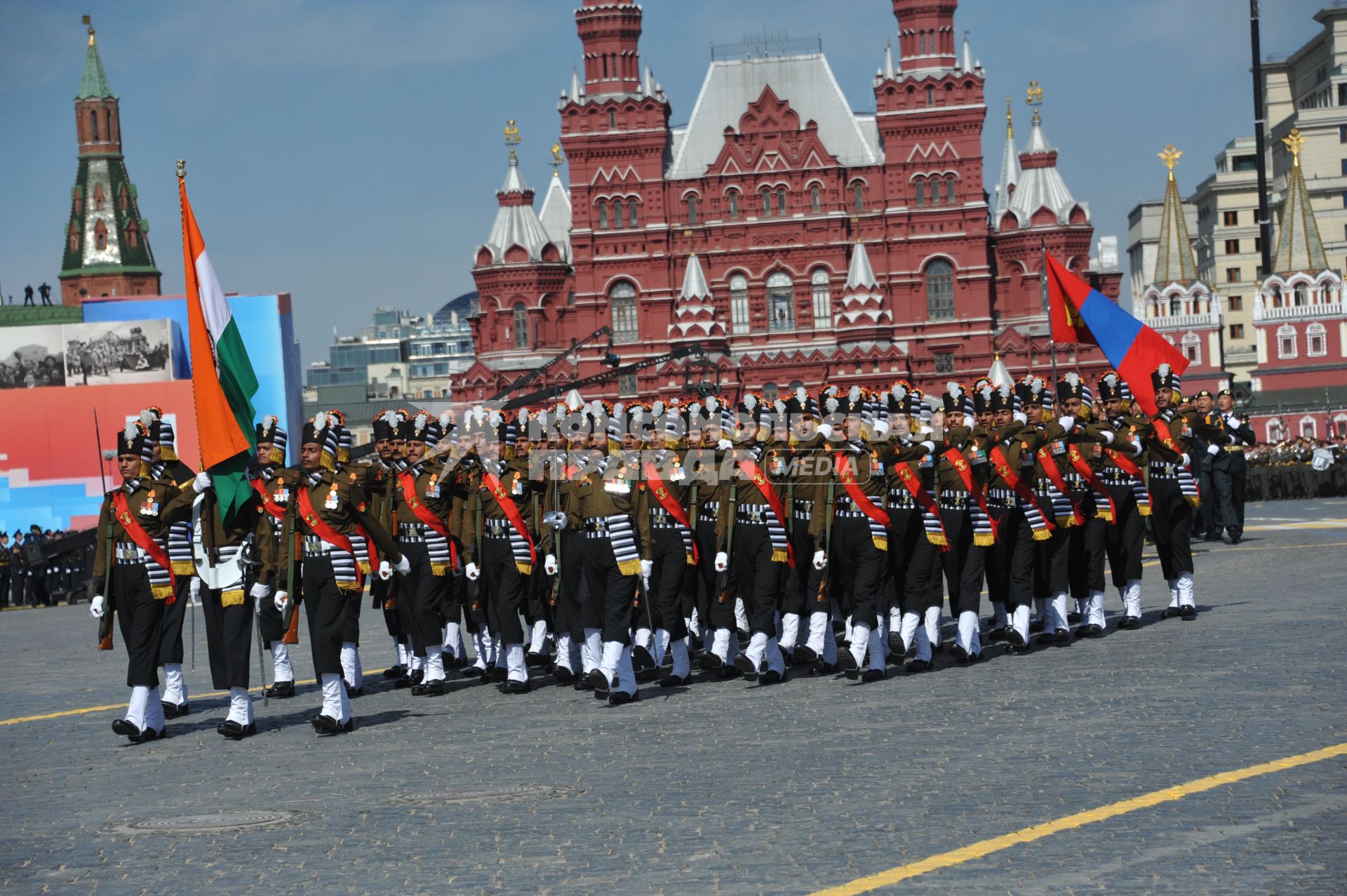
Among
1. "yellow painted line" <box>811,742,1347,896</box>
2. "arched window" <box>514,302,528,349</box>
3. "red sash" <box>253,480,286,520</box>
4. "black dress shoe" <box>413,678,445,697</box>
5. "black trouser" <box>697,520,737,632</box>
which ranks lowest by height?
"black dress shoe" <box>413,678,445,697</box>

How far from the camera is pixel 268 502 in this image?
13242mm

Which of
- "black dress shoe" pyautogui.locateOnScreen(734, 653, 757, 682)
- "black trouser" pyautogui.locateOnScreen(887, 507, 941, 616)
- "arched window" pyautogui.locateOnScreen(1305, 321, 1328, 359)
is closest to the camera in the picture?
"black dress shoe" pyautogui.locateOnScreen(734, 653, 757, 682)

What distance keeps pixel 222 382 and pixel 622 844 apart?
20.6 ft

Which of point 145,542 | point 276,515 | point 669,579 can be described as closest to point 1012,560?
point 669,579

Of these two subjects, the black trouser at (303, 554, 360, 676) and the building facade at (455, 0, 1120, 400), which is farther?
the building facade at (455, 0, 1120, 400)

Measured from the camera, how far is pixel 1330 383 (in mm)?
87062

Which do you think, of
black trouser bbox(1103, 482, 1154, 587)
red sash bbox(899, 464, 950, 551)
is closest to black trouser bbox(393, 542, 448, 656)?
red sash bbox(899, 464, 950, 551)

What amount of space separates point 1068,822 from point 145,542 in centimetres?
664

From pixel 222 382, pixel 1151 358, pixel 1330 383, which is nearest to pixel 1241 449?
pixel 1151 358

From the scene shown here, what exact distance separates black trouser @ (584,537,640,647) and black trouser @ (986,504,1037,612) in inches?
123

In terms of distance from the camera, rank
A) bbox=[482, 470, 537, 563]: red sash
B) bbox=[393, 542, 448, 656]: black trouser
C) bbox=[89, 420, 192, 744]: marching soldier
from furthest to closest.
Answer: bbox=[482, 470, 537, 563]: red sash
bbox=[393, 542, 448, 656]: black trouser
bbox=[89, 420, 192, 744]: marching soldier

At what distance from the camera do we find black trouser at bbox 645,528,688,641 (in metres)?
13.0

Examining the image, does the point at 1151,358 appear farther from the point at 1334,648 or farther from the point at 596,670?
the point at 596,670

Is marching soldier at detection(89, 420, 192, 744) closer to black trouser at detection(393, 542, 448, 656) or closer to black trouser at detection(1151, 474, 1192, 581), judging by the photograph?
black trouser at detection(393, 542, 448, 656)
